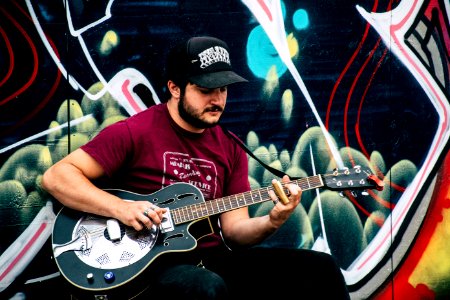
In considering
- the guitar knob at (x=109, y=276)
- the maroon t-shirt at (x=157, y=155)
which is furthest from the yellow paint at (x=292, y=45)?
the guitar knob at (x=109, y=276)

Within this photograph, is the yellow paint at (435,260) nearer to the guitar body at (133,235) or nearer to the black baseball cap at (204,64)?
the guitar body at (133,235)

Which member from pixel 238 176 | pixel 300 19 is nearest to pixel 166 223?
pixel 238 176

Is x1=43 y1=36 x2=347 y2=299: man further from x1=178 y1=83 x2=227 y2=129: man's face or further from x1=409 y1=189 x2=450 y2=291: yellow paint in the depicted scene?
x1=409 y1=189 x2=450 y2=291: yellow paint

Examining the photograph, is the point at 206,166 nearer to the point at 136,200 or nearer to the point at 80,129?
the point at 136,200

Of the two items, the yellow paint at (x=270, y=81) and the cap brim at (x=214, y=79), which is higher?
the cap brim at (x=214, y=79)

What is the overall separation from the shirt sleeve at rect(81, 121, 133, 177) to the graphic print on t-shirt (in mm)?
209

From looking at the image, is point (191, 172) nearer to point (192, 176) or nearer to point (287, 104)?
point (192, 176)

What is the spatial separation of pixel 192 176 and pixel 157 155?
212mm

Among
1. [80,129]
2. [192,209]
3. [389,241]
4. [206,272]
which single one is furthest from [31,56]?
[389,241]

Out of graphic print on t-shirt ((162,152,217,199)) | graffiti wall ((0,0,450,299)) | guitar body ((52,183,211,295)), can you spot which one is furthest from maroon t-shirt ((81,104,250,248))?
graffiti wall ((0,0,450,299))

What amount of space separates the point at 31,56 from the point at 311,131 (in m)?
1.76

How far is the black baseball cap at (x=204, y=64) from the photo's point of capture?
2799 mm

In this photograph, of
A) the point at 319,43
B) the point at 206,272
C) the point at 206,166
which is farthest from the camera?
the point at 319,43

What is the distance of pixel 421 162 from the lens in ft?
12.4
